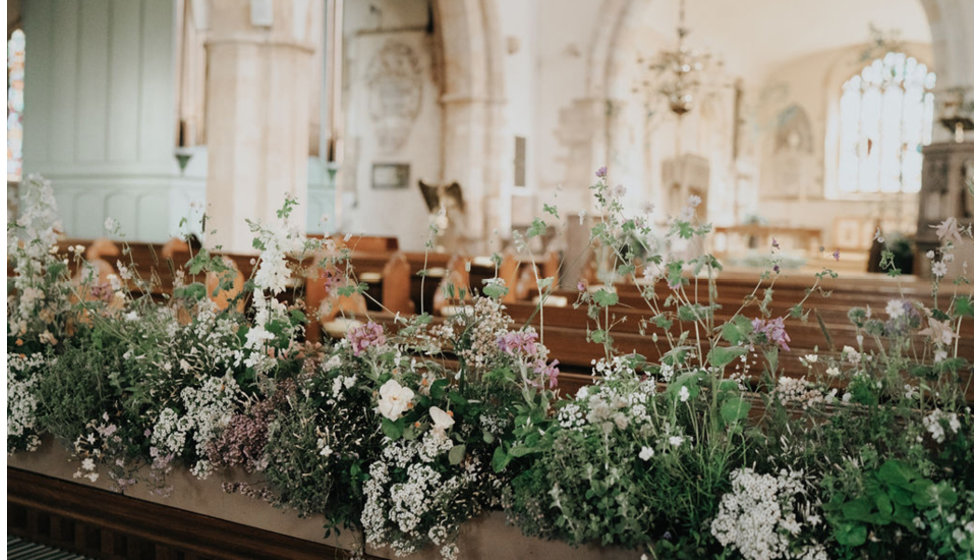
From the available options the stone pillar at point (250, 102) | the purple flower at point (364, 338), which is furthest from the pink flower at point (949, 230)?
the stone pillar at point (250, 102)

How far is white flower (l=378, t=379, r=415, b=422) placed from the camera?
6.62ft

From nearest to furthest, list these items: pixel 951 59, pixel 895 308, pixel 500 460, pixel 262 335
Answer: pixel 895 308, pixel 500 460, pixel 262 335, pixel 951 59

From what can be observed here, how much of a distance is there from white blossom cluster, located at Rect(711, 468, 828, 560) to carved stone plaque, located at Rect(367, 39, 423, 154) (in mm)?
11806

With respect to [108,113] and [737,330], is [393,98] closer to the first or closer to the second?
[108,113]

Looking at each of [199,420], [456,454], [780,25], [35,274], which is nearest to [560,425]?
[456,454]

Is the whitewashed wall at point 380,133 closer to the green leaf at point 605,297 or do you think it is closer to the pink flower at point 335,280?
the pink flower at point 335,280

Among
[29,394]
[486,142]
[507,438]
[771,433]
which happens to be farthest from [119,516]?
[486,142]

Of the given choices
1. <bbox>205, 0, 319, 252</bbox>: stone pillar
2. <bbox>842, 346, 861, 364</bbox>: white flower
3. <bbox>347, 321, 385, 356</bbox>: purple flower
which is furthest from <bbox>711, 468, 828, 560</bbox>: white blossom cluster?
<bbox>205, 0, 319, 252</bbox>: stone pillar

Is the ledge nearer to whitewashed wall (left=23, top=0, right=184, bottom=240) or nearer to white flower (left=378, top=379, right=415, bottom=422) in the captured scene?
white flower (left=378, top=379, right=415, bottom=422)

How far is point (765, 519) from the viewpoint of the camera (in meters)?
1.74

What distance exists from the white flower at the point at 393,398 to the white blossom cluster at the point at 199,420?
53 cm

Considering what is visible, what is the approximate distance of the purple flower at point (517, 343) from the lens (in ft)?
6.63

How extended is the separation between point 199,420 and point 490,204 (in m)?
10.9

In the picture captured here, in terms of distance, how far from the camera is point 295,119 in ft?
27.5
